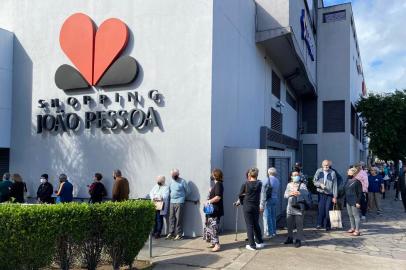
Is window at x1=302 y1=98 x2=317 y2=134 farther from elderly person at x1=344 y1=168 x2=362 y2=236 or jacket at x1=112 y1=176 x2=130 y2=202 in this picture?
jacket at x1=112 y1=176 x2=130 y2=202

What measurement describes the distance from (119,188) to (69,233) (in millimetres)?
3965

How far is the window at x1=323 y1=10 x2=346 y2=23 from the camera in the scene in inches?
957

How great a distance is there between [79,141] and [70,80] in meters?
1.84

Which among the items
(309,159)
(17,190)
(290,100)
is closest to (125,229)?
(17,190)

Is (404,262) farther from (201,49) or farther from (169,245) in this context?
(201,49)

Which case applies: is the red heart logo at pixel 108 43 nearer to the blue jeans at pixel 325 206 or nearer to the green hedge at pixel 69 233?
the green hedge at pixel 69 233

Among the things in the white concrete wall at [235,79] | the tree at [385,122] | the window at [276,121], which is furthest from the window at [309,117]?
the white concrete wall at [235,79]

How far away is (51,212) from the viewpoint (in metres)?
6.04

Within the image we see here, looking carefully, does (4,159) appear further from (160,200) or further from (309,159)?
(309,159)

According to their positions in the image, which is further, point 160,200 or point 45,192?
point 45,192

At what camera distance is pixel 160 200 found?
9.87 m

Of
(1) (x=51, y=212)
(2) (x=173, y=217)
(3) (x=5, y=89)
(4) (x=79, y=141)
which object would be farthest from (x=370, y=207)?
(3) (x=5, y=89)

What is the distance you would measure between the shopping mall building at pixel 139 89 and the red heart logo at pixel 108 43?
3 centimetres

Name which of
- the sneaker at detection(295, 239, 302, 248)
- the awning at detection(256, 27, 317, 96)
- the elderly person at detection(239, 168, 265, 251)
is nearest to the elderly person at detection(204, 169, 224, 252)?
the elderly person at detection(239, 168, 265, 251)
